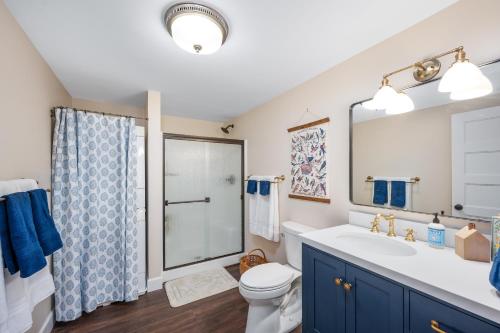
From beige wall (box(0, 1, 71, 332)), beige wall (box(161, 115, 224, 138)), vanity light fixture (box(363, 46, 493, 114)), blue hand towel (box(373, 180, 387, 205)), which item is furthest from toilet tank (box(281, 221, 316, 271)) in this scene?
beige wall (box(161, 115, 224, 138))

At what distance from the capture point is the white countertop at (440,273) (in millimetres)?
727

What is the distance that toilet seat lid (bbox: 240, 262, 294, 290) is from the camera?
160cm

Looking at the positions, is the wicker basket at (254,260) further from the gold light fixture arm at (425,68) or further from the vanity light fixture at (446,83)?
the gold light fixture arm at (425,68)

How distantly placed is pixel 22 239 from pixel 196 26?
4.64 ft

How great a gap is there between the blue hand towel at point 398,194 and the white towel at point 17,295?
6.95 ft

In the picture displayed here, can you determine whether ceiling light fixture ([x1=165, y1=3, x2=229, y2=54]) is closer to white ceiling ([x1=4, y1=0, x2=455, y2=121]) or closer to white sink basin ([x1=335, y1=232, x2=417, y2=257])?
white ceiling ([x1=4, y1=0, x2=455, y2=121])

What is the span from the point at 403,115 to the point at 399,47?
18.1 inches

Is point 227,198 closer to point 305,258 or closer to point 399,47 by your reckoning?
point 305,258

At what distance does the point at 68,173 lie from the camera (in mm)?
1912

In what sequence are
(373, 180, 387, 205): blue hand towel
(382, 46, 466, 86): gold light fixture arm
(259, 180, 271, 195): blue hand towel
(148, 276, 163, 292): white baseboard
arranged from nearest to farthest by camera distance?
1. (382, 46, 466, 86): gold light fixture arm
2. (373, 180, 387, 205): blue hand towel
3. (148, 276, 163, 292): white baseboard
4. (259, 180, 271, 195): blue hand towel

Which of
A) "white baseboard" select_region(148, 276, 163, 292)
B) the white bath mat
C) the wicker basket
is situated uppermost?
the wicker basket

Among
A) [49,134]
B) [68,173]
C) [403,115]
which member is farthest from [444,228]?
[49,134]

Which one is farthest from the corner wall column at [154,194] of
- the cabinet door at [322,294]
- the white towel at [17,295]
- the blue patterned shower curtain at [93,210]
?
the cabinet door at [322,294]

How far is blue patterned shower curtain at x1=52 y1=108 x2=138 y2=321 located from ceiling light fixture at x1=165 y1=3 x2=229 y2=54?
1.26 metres
